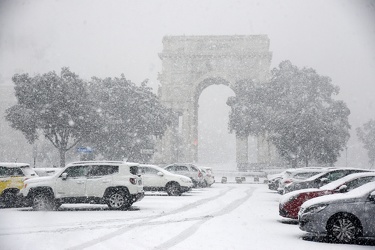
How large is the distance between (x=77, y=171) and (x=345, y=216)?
32.1 ft

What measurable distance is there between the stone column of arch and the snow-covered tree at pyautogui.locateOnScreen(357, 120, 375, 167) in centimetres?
2835

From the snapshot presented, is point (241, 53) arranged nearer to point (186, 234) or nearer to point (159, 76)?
point (159, 76)

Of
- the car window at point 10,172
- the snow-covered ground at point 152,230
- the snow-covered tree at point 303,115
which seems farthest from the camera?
the snow-covered tree at point 303,115

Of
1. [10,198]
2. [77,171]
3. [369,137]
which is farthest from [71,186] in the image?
[369,137]

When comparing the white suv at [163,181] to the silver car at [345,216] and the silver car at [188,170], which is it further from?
the silver car at [345,216]

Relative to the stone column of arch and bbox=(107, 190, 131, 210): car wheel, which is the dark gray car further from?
the stone column of arch

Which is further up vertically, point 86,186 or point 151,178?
point 151,178

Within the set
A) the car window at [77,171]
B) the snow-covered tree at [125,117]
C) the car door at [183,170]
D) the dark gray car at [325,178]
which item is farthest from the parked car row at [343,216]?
the snow-covered tree at [125,117]

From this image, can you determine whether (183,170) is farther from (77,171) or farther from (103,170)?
(77,171)

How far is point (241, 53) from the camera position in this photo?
218ft

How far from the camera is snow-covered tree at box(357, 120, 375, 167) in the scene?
8472 cm

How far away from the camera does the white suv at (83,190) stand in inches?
627

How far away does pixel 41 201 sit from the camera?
628 inches

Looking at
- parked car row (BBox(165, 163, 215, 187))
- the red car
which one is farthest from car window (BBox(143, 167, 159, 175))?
the red car
